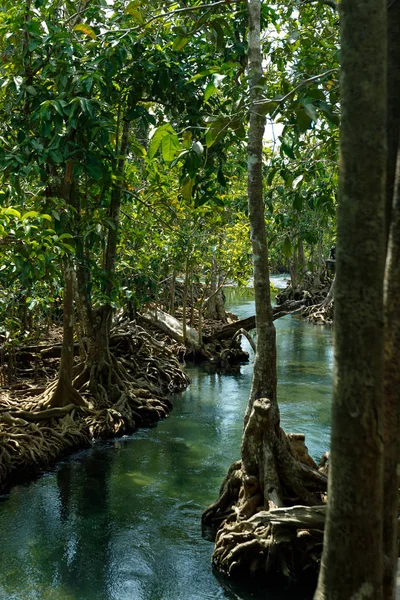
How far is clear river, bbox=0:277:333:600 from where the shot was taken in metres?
6.17

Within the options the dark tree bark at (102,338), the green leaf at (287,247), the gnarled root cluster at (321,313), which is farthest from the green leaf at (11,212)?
the gnarled root cluster at (321,313)

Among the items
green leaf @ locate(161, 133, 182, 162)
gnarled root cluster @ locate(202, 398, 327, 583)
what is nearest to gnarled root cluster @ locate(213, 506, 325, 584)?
gnarled root cluster @ locate(202, 398, 327, 583)

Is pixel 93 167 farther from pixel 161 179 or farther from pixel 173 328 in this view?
pixel 173 328

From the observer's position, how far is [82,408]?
35.1ft

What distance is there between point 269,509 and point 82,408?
546 cm

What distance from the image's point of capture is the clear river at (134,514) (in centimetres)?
617

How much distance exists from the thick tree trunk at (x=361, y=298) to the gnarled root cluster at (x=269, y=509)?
3196 mm

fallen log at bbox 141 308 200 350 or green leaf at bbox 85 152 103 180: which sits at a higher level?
green leaf at bbox 85 152 103 180

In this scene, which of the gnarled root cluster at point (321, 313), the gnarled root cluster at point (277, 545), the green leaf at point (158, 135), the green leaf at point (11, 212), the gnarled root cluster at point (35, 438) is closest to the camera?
the green leaf at point (158, 135)

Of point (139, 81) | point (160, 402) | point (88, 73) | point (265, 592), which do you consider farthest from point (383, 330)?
point (160, 402)

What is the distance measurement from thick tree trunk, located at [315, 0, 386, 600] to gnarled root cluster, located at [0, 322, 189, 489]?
691 centimetres

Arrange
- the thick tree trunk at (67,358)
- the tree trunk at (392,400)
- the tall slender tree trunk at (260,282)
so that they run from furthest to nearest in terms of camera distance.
→ the thick tree trunk at (67,358) → the tall slender tree trunk at (260,282) → the tree trunk at (392,400)

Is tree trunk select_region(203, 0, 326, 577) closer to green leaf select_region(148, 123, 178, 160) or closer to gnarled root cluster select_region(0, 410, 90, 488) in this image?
green leaf select_region(148, 123, 178, 160)

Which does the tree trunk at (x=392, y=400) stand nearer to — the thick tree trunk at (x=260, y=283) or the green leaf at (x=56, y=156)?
the thick tree trunk at (x=260, y=283)
